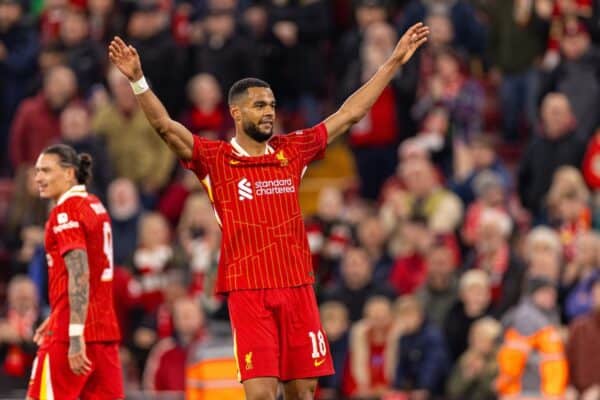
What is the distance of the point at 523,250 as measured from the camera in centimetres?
1883

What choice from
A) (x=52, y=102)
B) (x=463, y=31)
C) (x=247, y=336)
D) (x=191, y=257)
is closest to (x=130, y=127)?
(x=52, y=102)

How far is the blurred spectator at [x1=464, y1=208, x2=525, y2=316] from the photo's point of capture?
18.3 meters

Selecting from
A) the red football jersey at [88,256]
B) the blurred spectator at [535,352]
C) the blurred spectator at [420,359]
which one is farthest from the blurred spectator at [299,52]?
the red football jersey at [88,256]

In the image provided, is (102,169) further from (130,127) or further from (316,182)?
(316,182)

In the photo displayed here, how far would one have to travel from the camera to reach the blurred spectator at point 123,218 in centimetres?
2083

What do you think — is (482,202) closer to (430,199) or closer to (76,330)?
(430,199)

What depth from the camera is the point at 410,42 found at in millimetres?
13062

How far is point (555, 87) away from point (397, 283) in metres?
2.92

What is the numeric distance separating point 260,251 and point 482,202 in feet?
24.2

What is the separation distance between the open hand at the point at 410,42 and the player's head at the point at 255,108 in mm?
1048

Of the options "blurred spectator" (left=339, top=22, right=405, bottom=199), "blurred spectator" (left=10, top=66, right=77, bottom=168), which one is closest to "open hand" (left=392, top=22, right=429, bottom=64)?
"blurred spectator" (left=339, top=22, right=405, bottom=199)

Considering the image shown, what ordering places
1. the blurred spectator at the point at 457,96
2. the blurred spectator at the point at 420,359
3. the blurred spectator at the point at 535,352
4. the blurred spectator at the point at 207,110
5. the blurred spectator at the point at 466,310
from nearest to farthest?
the blurred spectator at the point at 535,352, the blurred spectator at the point at 420,359, the blurred spectator at the point at 466,310, the blurred spectator at the point at 457,96, the blurred spectator at the point at 207,110

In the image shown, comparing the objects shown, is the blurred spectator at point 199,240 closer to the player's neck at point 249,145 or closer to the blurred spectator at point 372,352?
the blurred spectator at point 372,352

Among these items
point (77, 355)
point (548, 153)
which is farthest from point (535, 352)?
point (77, 355)
